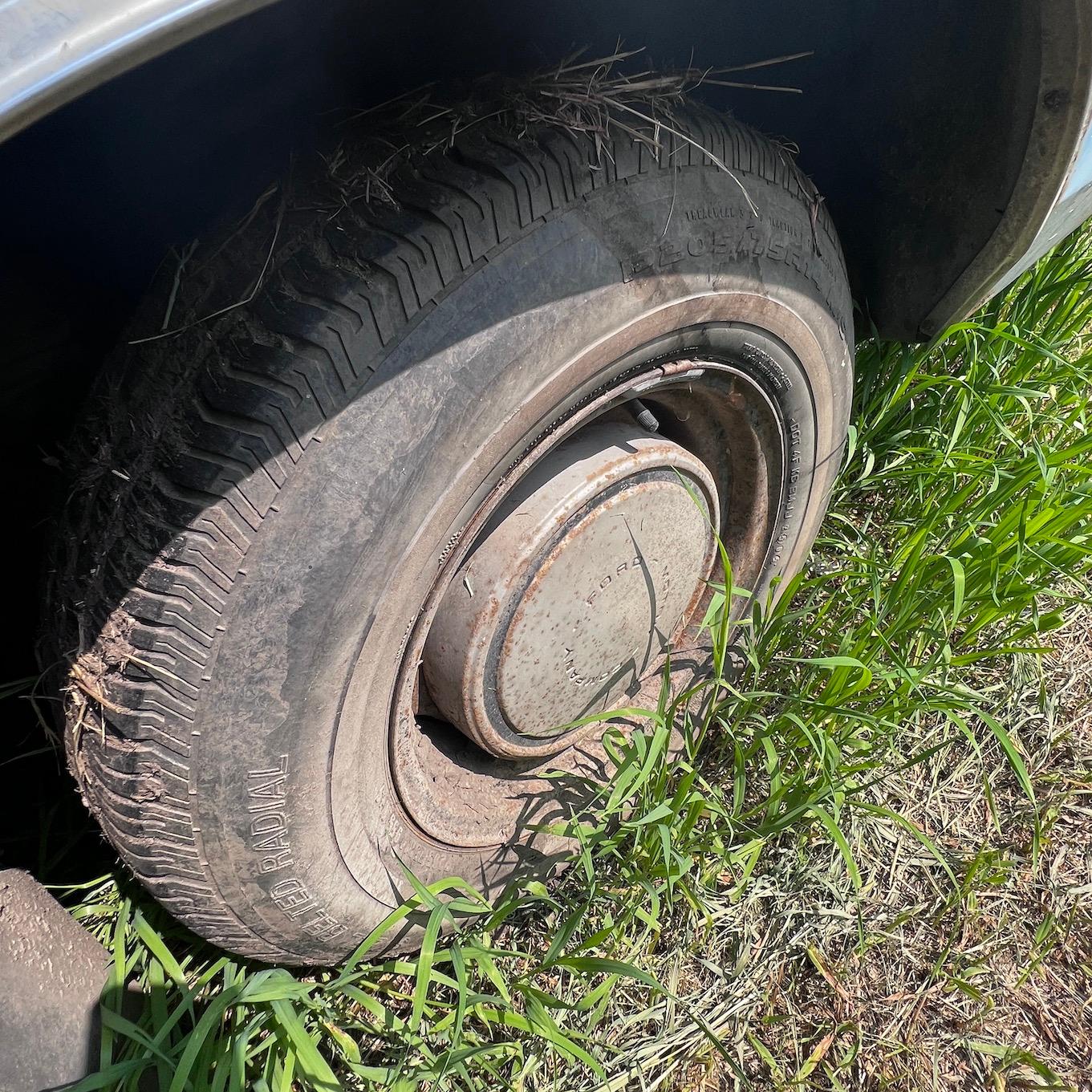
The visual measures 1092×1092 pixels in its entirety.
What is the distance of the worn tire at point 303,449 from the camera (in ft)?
2.77

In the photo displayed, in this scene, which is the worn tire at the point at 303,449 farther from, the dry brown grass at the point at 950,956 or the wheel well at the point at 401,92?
the dry brown grass at the point at 950,956

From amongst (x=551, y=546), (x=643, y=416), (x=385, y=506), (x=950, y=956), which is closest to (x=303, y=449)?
(x=385, y=506)

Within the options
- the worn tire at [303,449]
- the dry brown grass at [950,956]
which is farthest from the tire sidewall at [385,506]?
the dry brown grass at [950,956]

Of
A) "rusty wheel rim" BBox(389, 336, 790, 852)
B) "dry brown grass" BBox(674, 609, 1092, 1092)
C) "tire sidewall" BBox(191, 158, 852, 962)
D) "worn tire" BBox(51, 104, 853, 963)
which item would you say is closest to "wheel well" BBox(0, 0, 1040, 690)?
"worn tire" BBox(51, 104, 853, 963)

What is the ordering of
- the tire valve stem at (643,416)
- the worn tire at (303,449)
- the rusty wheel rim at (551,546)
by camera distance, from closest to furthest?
the worn tire at (303,449) → the rusty wheel rim at (551,546) → the tire valve stem at (643,416)

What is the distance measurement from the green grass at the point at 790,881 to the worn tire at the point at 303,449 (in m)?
0.27

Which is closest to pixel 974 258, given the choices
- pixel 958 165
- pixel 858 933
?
pixel 958 165

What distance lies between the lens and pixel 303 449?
846 mm

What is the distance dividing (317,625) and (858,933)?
114 cm

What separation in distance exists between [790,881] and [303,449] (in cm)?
119

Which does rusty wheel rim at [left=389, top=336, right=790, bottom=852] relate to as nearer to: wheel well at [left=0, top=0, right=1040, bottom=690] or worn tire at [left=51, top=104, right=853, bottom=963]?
worn tire at [left=51, top=104, right=853, bottom=963]

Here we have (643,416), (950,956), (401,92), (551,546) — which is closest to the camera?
(401,92)

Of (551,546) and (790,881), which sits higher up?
(551,546)

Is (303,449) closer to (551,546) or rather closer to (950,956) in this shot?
(551,546)
